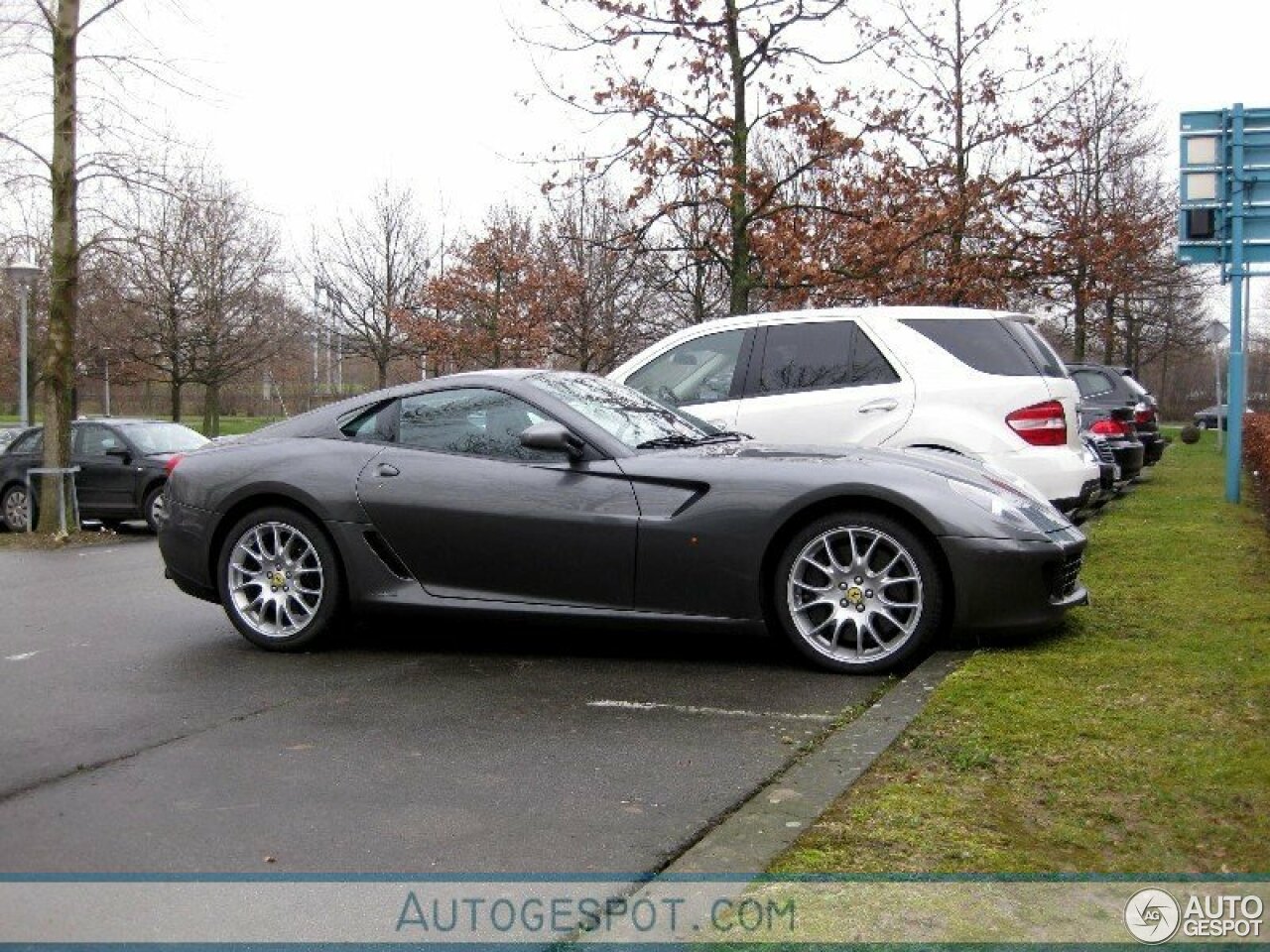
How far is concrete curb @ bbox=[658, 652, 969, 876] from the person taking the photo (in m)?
3.22

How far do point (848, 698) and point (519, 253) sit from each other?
2966 cm

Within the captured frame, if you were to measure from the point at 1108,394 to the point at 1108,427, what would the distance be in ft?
5.96

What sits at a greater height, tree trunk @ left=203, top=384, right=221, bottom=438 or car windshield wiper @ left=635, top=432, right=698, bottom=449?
tree trunk @ left=203, top=384, right=221, bottom=438

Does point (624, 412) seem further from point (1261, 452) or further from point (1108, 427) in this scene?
point (1108, 427)

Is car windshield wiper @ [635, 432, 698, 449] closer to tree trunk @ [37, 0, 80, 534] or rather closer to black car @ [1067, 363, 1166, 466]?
black car @ [1067, 363, 1166, 466]

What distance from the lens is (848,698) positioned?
5121 millimetres

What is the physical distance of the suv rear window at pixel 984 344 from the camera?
26.1ft

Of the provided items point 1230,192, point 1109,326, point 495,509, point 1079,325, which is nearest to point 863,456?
point 495,509

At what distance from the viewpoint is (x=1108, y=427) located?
14.8 metres

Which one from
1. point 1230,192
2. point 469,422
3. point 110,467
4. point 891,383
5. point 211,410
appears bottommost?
point 110,467

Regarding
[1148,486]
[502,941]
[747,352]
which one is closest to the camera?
[502,941]

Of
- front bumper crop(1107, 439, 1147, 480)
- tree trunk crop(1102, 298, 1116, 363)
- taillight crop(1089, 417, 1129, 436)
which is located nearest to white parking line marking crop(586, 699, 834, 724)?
front bumper crop(1107, 439, 1147, 480)

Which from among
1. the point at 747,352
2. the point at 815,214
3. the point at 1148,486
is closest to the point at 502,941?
the point at 747,352

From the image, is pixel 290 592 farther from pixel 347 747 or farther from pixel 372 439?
pixel 347 747
